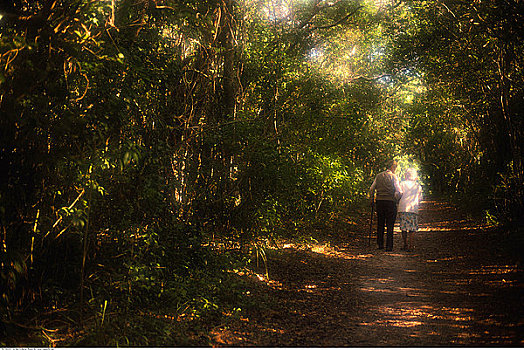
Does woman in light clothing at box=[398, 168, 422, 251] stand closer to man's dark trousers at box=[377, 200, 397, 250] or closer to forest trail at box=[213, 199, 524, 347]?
man's dark trousers at box=[377, 200, 397, 250]

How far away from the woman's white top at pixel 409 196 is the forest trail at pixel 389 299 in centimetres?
118

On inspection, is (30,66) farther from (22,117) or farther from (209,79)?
(209,79)

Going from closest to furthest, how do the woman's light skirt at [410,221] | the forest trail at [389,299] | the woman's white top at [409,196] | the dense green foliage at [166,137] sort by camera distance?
the dense green foliage at [166,137], the forest trail at [389,299], the woman's light skirt at [410,221], the woman's white top at [409,196]

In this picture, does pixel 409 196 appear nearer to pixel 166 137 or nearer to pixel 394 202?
pixel 394 202

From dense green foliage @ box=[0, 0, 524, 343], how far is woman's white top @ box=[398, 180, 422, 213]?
1820 mm

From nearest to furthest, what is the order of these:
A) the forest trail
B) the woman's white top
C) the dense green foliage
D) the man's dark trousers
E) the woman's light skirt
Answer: the dense green foliage < the forest trail < the man's dark trousers < the woman's light skirt < the woman's white top

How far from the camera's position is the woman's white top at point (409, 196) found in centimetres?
1207

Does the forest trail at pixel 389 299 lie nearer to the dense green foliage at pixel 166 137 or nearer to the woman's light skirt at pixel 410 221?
the woman's light skirt at pixel 410 221

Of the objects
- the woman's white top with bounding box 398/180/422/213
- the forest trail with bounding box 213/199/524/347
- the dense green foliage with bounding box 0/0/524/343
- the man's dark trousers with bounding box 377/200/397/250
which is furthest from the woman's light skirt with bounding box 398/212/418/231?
the dense green foliage with bounding box 0/0/524/343

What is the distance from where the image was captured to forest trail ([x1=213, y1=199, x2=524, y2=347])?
5801 mm

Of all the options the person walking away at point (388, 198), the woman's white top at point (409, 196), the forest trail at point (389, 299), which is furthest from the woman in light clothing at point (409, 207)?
the forest trail at point (389, 299)

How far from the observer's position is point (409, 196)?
1212cm

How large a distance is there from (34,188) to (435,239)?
11.8 metres

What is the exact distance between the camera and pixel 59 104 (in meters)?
5.88
